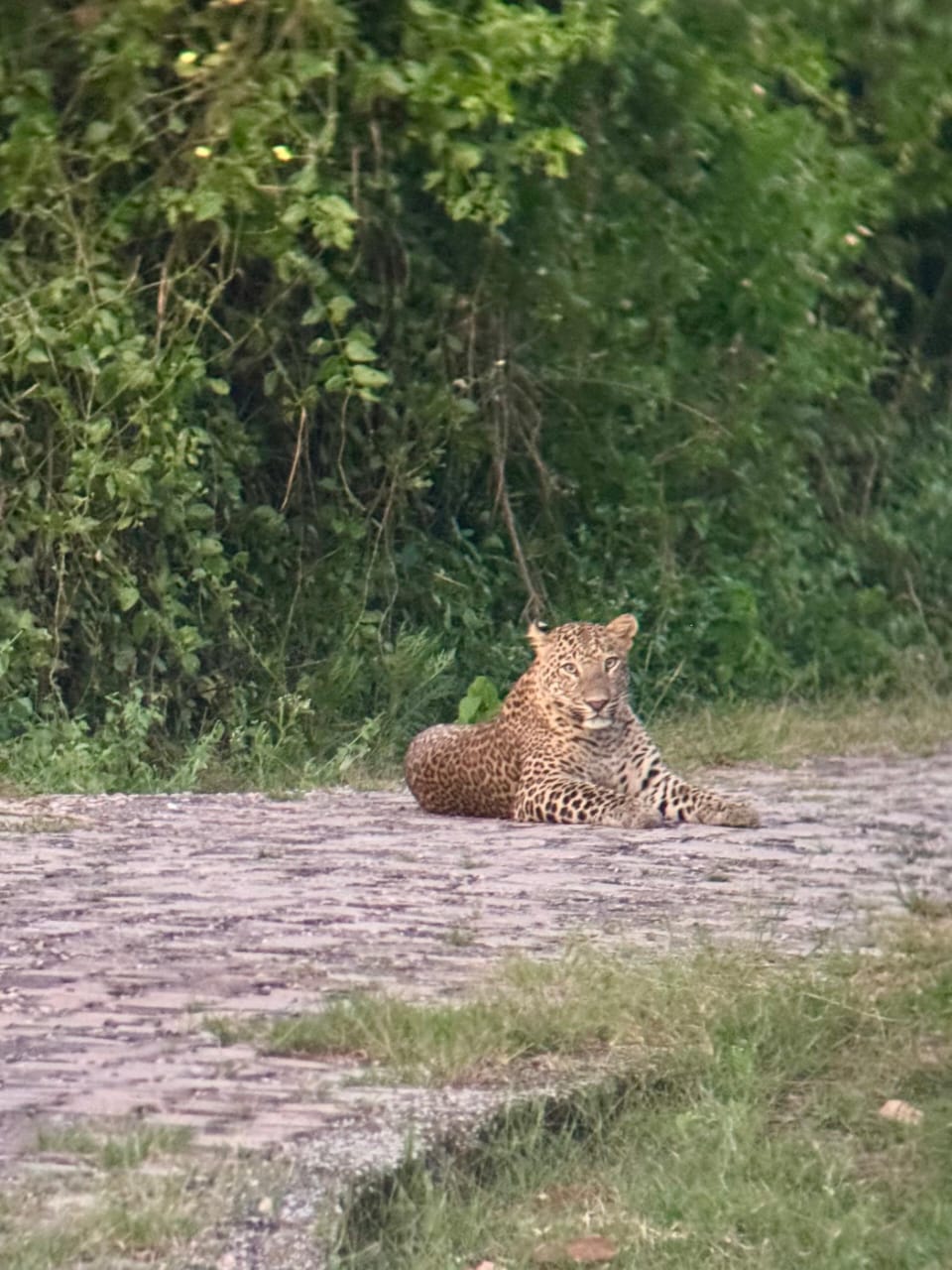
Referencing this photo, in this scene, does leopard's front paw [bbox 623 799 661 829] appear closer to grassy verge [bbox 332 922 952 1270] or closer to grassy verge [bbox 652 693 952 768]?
grassy verge [bbox 652 693 952 768]

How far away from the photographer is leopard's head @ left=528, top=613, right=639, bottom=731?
368 inches

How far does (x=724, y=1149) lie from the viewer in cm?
475

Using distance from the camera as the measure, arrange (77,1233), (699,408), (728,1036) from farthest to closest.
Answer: (699,408) → (728,1036) → (77,1233)

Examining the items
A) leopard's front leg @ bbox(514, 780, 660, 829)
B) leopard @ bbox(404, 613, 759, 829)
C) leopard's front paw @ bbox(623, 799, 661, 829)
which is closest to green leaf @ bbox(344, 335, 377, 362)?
leopard @ bbox(404, 613, 759, 829)

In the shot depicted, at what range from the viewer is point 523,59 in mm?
10211

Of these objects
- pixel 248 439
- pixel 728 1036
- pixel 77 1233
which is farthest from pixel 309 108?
pixel 77 1233

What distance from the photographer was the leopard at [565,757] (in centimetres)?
909

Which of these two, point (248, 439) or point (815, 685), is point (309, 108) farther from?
point (815, 685)

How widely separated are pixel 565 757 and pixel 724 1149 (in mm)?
4596

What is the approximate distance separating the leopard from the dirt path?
155 millimetres

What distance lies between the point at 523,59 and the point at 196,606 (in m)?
2.70

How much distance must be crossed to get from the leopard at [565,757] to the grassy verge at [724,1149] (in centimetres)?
326

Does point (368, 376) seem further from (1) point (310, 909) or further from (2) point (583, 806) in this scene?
(1) point (310, 909)

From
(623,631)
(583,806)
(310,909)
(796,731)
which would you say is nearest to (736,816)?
(583,806)
